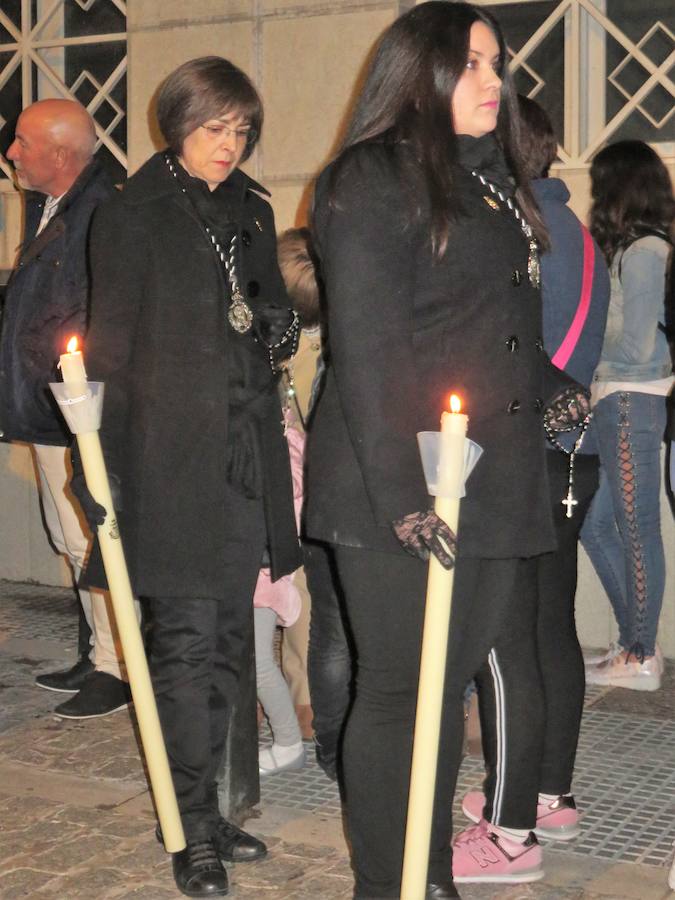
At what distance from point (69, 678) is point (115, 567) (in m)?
2.56

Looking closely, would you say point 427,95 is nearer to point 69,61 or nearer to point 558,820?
point 558,820

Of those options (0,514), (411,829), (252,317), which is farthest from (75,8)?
(411,829)

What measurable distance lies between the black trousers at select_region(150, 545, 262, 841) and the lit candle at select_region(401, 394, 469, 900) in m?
1.35

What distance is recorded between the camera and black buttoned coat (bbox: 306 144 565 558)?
8.79 ft

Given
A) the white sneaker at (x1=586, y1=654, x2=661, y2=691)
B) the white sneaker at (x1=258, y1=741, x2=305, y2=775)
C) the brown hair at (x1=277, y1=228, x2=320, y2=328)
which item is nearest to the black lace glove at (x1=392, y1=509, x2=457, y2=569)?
the brown hair at (x1=277, y1=228, x2=320, y2=328)

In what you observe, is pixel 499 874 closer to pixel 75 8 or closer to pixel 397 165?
pixel 397 165

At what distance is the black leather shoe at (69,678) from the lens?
553cm

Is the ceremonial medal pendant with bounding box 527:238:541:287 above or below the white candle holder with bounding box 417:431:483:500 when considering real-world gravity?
above

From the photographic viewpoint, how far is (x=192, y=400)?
354 centimetres

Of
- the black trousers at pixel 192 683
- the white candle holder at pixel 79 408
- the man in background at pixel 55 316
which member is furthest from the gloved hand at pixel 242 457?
the man in background at pixel 55 316

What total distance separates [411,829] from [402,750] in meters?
0.55

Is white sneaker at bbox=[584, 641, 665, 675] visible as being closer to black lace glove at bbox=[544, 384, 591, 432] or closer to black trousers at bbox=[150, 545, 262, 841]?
black trousers at bbox=[150, 545, 262, 841]

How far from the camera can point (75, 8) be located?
7.64m

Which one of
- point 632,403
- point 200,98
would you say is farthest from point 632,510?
point 200,98
